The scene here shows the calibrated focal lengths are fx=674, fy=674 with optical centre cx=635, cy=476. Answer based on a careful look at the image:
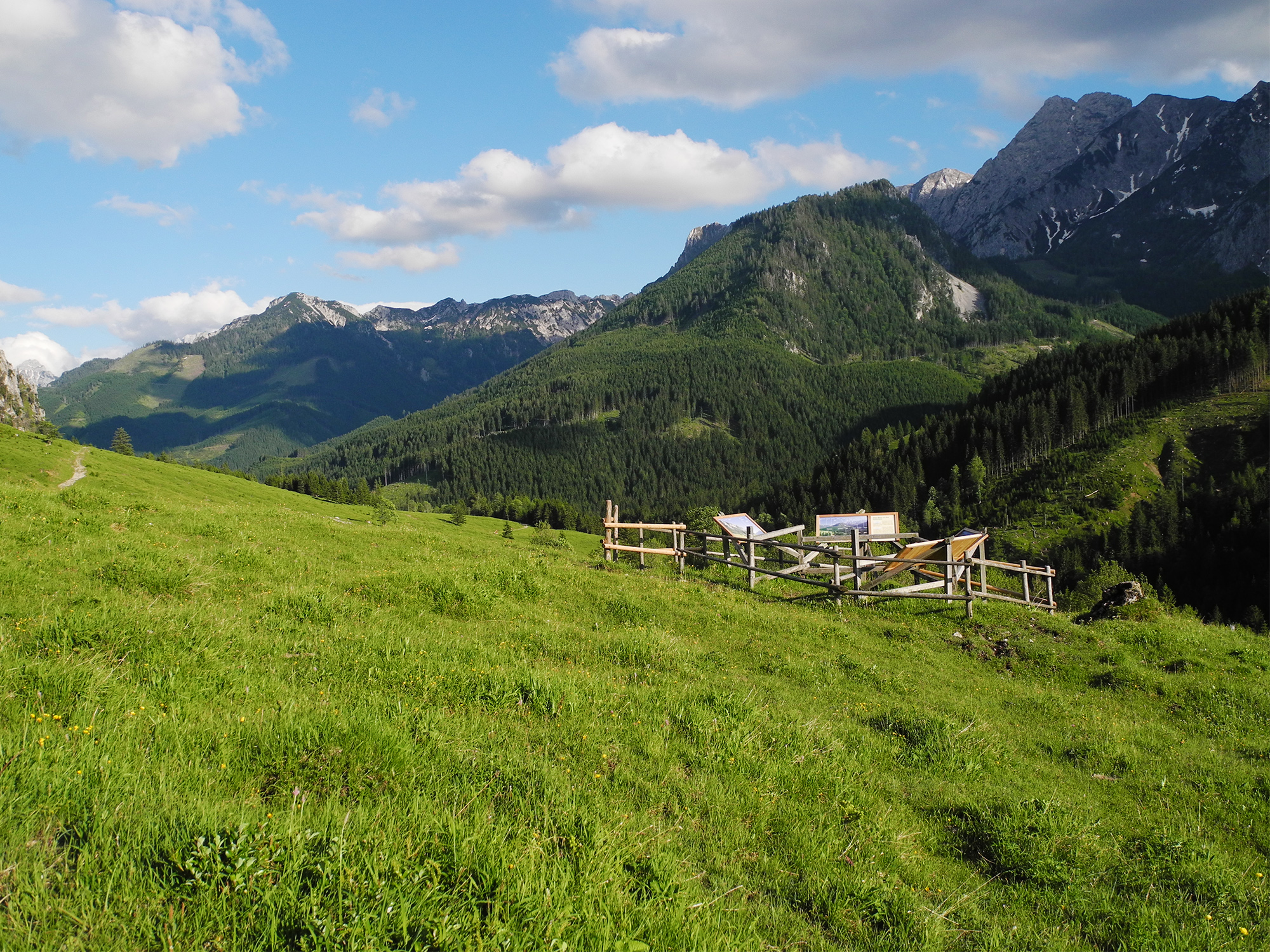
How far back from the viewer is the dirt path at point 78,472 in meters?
64.2

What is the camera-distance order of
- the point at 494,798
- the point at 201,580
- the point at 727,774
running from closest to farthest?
the point at 494,798 → the point at 727,774 → the point at 201,580

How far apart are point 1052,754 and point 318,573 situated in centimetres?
1515

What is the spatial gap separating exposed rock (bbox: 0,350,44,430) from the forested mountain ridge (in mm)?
208509

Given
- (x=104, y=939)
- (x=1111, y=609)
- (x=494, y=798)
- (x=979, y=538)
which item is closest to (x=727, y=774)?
(x=494, y=798)

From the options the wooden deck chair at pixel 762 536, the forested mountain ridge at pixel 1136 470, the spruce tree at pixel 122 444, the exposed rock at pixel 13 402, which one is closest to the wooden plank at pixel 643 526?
the wooden deck chair at pixel 762 536

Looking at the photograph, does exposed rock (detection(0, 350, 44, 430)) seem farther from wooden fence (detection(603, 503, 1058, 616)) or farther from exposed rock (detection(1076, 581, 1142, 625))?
exposed rock (detection(1076, 581, 1142, 625))

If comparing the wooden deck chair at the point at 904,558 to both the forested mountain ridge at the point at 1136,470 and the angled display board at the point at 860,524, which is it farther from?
the forested mountain ridge at the point at 1136,470

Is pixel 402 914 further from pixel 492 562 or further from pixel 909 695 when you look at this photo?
pixel 492 562

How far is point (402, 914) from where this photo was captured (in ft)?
13.0

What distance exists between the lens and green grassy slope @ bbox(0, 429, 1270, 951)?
4.20m

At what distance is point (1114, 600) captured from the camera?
22891mm

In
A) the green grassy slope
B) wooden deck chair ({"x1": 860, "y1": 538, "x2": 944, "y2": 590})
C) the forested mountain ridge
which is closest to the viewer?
the green grassy slope

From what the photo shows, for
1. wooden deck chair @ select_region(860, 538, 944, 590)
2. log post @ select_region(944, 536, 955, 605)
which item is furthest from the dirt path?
log post @ select_region(944, 536, 955, 605)

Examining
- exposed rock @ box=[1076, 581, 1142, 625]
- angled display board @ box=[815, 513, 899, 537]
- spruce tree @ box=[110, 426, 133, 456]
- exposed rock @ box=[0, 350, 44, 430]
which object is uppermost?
exposed rock @ box=[0, 350, 44, 430]
